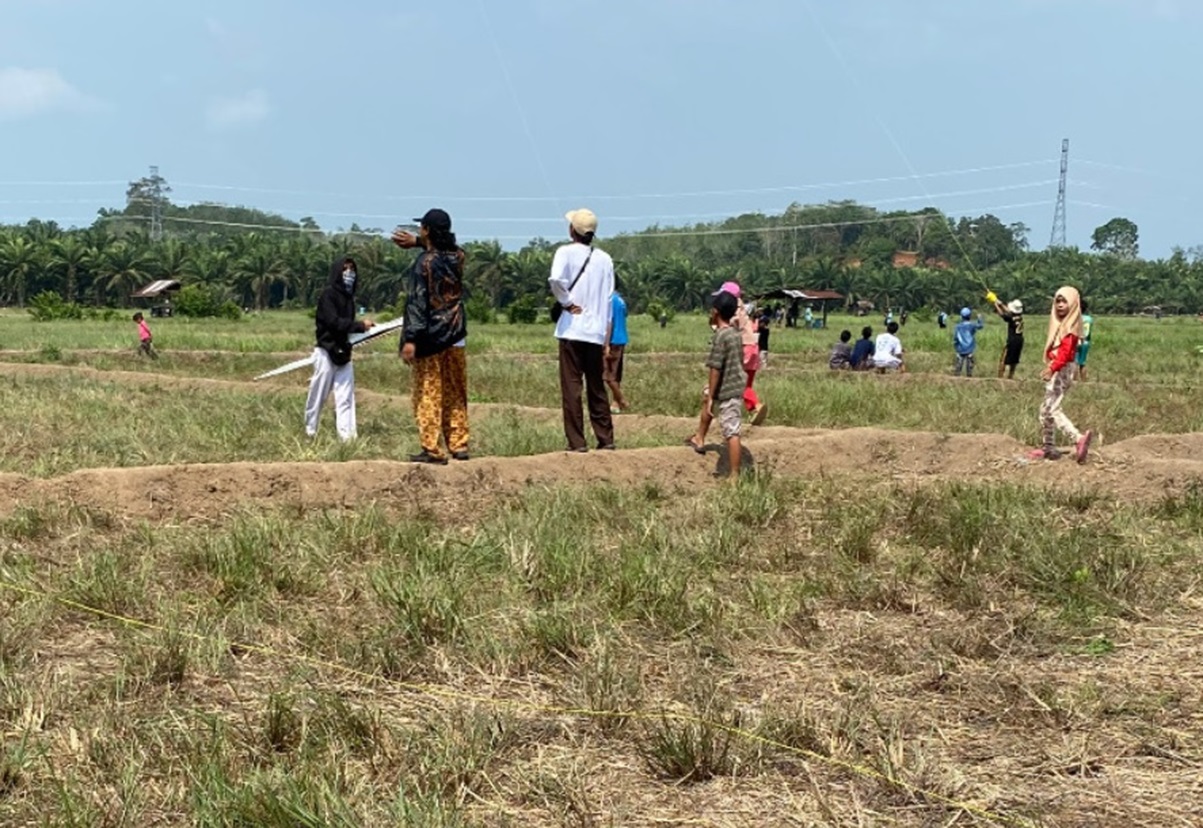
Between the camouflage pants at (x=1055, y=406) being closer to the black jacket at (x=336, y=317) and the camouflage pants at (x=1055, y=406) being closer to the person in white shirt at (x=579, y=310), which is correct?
the person in white shirt at (x=579, y=310)

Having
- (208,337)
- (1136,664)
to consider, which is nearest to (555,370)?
(208,337)

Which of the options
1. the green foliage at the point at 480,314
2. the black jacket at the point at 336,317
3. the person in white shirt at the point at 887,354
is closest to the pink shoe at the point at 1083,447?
the black jacket at the point at 336,317

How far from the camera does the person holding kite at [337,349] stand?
888cm

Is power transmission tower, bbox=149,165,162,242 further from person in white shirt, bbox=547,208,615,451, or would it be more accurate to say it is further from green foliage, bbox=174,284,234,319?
person in white shirt, bbox=547,208,615,451

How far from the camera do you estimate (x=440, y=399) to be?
7.34 metres

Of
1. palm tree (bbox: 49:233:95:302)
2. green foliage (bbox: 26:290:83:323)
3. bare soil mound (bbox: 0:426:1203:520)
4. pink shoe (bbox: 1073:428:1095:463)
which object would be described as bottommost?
green foliage (bbox: 26:290:83:323)

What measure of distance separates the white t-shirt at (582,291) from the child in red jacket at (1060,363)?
3.13 metres

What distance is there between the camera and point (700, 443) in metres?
7.98

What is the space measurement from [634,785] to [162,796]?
3.95ft

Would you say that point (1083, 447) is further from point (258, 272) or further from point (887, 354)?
point (258, 272)

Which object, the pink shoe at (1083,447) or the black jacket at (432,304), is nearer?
the black jacket at (432,304)

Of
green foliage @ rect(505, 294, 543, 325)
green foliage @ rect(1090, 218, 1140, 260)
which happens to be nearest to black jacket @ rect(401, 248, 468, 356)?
green foliage @ rect(505, 294, 543, 325)

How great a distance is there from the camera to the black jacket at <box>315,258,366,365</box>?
8.88 meters

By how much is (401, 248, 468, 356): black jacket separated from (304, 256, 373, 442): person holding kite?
169 centimetres
